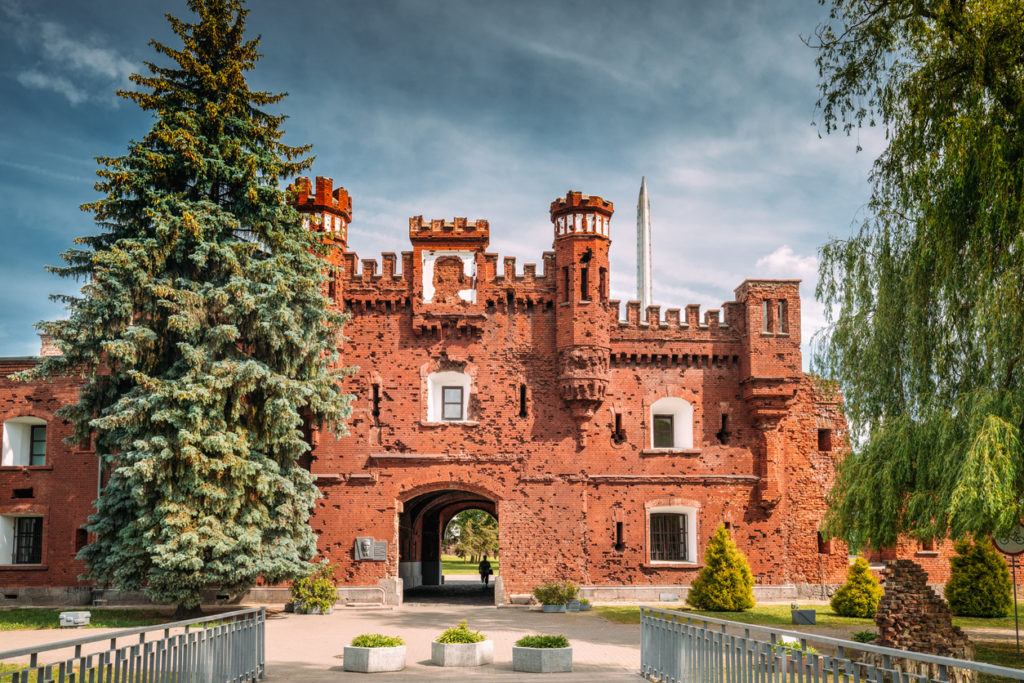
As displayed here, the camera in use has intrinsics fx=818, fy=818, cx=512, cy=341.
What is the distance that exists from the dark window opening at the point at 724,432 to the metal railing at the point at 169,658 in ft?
57.6

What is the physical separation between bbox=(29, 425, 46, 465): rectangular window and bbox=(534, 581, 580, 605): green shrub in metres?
16.7

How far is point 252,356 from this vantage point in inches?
879

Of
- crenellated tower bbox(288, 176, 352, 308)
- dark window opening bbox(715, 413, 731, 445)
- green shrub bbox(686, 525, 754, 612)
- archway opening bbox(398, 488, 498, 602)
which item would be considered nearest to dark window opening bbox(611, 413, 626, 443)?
dark window opening bbox(715, 413, 731, 445)

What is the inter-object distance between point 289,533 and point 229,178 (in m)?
9.73

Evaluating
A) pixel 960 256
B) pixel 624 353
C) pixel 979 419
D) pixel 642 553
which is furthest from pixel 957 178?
pixel 642 553

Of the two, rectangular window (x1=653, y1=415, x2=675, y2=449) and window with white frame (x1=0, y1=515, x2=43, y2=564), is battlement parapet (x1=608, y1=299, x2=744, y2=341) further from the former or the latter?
window with white frame (x1=0, y1=515, x2=43, y2=564)

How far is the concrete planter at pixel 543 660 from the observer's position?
13227 mm

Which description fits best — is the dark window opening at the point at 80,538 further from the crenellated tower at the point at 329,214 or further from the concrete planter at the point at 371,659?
the concrete planter at the point at 371,659

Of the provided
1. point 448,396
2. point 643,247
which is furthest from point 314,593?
point 643,247

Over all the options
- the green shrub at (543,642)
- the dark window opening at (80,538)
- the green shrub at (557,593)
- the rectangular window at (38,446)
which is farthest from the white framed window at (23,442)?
the green shrub at (543,642)

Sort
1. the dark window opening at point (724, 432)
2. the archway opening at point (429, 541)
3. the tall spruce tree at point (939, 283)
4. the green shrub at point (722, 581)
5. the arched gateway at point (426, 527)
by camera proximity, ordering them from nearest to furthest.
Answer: the tall spruce tree at point (939, 283)
the green shrub at point (722, 581)
the dark window opening at point (724, 432)
the archway opening at point (429, 541)
the arched gateway at point (426, 527)

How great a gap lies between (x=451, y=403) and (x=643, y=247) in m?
21.4

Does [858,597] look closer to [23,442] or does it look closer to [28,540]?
[28,540]

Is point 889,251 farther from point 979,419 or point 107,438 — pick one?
point 107,438
